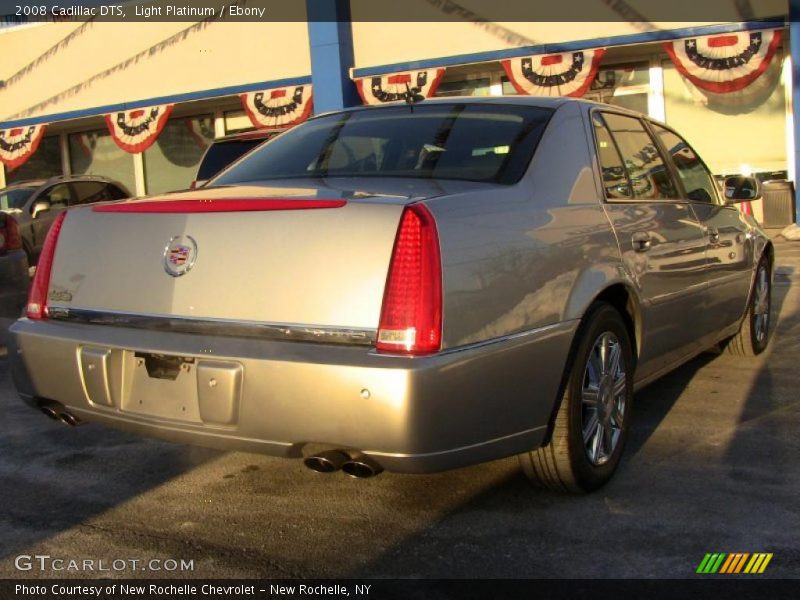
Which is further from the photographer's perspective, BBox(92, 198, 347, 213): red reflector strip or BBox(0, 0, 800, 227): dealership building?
BBox(0, 0, 800, 227): dealership building

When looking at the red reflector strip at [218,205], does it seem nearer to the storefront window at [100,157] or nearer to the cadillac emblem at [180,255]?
the cadillac emblem at [180,255]

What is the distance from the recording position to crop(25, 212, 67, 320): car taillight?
354 centimetres

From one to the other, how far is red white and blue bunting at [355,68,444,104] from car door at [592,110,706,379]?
10525 millimetres

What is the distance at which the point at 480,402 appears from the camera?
9.66 ft

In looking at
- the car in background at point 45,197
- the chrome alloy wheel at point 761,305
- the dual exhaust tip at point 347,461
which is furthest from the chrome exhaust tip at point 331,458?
the car in background at point 45,197

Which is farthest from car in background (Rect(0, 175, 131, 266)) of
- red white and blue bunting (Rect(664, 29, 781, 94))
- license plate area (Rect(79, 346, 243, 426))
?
license plate area (Rect(79, 346, 243, 426))

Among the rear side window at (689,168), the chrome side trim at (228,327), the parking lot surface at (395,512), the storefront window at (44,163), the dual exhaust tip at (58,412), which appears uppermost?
the storefront window at (44,163)

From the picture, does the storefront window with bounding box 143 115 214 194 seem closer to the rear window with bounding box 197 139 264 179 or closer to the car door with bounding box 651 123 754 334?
the rear window with bounding box 197 139 264 179

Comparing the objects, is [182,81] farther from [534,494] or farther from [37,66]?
[534,494]

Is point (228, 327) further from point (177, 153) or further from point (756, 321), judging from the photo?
point (177, 153)

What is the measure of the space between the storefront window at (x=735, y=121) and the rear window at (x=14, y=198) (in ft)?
33.1

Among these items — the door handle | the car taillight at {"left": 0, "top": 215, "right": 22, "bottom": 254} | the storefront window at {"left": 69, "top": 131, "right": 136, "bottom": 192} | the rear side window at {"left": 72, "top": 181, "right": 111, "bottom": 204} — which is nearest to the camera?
the door handle

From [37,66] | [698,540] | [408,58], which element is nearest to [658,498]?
[698,540]

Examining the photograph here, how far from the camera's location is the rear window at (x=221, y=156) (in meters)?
10.6
